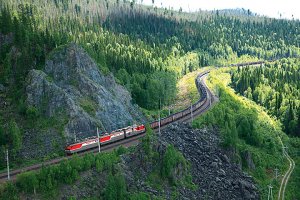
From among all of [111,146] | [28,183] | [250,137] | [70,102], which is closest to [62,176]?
[28,183]

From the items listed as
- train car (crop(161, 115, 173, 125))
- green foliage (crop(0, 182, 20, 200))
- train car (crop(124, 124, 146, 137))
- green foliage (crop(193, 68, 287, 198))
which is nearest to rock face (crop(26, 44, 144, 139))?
train car (crop(124, 124, 146, 137))

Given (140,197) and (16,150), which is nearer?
(140,197)

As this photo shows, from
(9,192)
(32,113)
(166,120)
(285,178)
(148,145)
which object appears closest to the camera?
(9,192)

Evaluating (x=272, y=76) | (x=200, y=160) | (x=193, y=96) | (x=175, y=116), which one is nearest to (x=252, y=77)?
(x=272, y=76)

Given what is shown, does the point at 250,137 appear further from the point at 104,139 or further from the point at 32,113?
the point at 32,113

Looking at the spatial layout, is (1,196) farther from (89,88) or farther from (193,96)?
(193,96)
